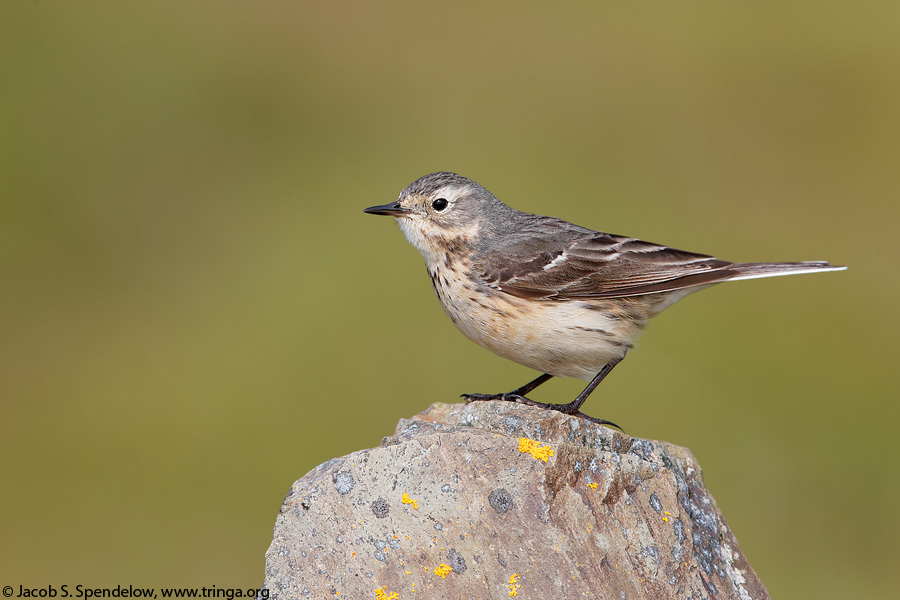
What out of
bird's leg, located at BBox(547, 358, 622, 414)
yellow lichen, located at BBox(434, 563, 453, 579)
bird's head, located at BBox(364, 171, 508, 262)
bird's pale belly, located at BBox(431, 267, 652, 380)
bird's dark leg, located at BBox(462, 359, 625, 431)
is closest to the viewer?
yellow lichen, located at BBox(434, 563, 453, 579)

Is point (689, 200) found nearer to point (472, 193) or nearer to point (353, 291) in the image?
point (353, 291)

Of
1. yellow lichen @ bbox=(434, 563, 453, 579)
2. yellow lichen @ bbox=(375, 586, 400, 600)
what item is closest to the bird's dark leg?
yellow lichen @ bbox=(434, 563, 453, 579)

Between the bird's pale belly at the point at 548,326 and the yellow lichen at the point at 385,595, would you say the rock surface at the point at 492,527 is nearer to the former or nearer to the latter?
the yellow lichen at the point at 385,595

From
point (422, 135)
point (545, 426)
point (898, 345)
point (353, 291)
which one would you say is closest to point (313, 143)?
point (422, 135)

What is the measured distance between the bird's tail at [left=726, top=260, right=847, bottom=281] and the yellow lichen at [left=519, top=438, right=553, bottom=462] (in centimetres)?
293

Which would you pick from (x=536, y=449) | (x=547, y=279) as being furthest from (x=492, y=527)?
(x=547, y=279)

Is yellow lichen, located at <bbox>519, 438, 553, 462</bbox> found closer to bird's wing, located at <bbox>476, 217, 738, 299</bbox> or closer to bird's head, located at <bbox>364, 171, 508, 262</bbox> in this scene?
bird's wing, located at <bbox>476, 217, 738, 299</bbox>

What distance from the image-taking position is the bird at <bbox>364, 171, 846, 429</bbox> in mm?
8609

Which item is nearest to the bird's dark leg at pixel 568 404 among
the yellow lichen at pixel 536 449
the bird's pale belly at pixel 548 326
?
the bird's pale belly at pixel 548 326

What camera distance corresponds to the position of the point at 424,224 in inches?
368

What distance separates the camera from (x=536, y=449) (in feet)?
21.2

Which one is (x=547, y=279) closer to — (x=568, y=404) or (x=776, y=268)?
(x=568, y=404)

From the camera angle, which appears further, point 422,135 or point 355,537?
point 422,135

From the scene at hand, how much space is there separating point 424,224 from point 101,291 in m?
9.84
